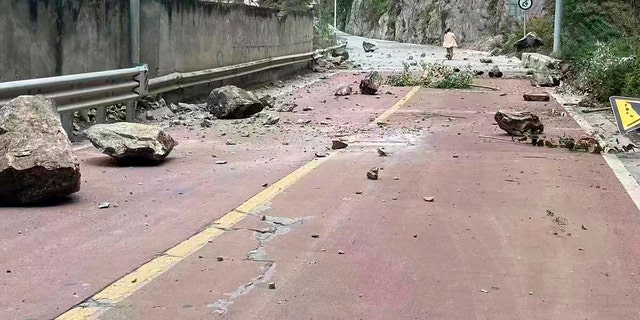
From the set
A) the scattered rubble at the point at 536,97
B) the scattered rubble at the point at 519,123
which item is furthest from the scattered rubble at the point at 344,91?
the scattered rubble at the point at 519,123

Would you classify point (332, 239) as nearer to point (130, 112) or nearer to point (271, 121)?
point (130, 112)

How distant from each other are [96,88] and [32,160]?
163 inches

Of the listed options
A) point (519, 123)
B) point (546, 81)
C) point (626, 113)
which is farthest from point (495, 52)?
point (626, 113)

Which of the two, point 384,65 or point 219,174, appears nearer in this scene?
point 219,174

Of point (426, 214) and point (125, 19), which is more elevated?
point (125, 19)

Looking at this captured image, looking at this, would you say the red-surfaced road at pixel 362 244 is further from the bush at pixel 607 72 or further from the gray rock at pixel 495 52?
the gray rock at pixel 495 52

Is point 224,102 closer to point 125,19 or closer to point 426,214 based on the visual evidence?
point 125,19

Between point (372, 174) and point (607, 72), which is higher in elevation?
point (607, 72)

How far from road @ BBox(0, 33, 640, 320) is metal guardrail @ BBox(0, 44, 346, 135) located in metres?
0.83

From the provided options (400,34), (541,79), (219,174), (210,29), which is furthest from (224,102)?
(400,34)

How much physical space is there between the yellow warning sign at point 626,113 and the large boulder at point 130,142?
18.2 ft

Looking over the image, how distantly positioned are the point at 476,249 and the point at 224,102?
8091mm

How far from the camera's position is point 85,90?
10172mm

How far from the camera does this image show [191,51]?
15.1 m
